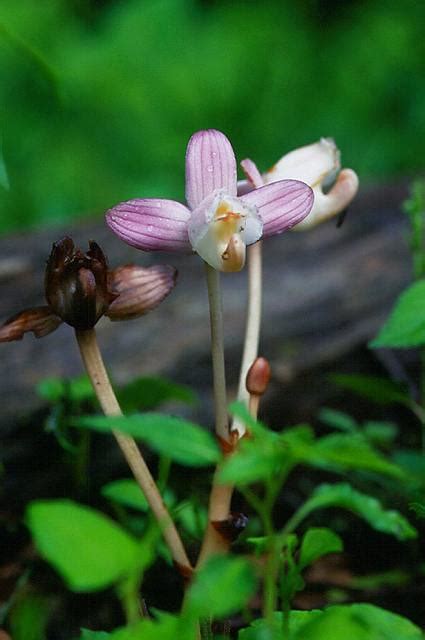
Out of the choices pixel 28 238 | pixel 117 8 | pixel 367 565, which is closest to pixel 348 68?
pixel 117 8

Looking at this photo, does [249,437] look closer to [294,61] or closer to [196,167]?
[196,167]

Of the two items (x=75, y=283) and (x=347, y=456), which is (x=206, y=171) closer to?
(x=75, y=283)

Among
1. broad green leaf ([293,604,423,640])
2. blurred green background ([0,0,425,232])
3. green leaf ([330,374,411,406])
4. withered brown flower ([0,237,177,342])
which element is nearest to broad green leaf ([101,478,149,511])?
withered brown flower ([0,237,177,342])

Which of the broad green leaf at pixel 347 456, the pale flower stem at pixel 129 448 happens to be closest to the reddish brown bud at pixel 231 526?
the pale flower stem at pixel 129 448

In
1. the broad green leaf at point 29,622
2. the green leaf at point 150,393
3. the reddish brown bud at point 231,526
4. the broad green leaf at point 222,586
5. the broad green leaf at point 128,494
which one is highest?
the green leaf at point 150,393

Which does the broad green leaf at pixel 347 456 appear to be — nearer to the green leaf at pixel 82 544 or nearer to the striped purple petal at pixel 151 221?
the green leaf at pixel 82 544

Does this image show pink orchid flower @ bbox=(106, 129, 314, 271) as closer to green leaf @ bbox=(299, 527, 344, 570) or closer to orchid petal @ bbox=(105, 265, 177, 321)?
orchid petal @ bbox=(105, 265, 177, 321)
